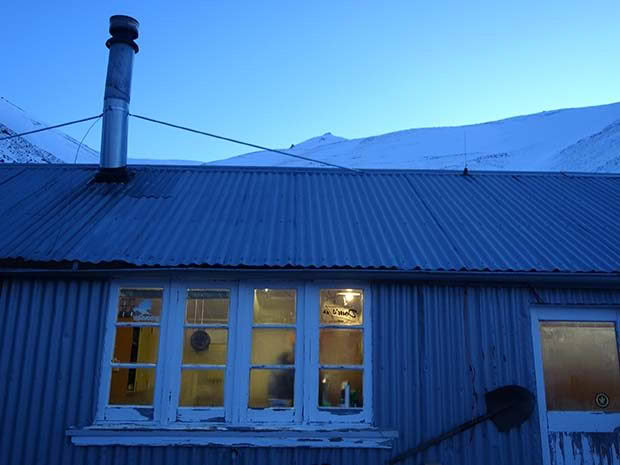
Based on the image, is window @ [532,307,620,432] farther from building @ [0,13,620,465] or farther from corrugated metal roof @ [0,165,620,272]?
corrugated metal roof @ [0,165,620,272]

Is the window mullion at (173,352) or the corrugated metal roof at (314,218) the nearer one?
the window mullion at (173,352)

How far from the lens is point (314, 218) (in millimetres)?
7230

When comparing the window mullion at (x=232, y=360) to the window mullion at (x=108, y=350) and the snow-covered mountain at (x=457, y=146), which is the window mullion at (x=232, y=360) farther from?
the snow-covered mountain at (x=457, y=146)

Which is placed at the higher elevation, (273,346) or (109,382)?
(273,346)

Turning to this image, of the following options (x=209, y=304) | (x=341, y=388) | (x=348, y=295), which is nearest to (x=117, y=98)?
(x=209, y=304)

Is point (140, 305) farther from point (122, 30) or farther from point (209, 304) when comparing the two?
point (122, 30)

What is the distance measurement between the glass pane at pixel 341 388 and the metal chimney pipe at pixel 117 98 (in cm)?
465

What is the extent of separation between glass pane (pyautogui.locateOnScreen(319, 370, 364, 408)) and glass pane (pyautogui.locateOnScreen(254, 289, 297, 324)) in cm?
73

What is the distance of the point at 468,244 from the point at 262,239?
8.01 feet

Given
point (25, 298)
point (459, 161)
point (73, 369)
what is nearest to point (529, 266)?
point (73, 369)

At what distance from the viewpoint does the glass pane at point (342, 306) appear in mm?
6113

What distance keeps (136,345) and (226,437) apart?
55.5 inches

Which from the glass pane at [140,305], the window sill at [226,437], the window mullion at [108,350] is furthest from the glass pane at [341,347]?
the window mullion at [108,350]

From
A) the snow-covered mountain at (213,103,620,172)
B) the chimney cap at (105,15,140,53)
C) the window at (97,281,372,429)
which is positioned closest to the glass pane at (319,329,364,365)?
the window at (97,281,372,429)
